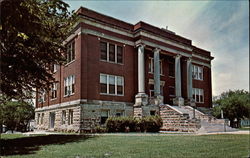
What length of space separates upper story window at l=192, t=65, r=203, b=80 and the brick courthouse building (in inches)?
113

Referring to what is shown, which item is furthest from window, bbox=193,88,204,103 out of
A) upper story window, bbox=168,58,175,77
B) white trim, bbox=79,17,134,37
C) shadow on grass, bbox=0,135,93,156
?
shadow on grass, bbox=0,135,93,156

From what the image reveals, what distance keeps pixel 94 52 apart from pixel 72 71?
2.80m

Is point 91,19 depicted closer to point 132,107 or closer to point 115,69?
point 115,69

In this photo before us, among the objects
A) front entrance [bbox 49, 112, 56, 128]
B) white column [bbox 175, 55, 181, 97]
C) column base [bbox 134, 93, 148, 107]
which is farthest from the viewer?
white column [bbox 175, 55, 181, 97]

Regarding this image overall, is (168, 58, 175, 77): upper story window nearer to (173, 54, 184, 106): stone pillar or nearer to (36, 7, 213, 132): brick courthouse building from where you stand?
(36, 7, 213, 132): brick courthouse building

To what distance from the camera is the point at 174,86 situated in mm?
30109

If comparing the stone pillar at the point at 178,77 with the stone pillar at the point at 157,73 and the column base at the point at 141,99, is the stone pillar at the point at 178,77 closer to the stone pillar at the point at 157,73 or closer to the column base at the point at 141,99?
the stone pillar at the point at 157,73

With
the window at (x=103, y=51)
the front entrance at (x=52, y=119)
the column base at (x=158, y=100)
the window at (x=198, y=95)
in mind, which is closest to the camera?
the window at (x=103, y=51)

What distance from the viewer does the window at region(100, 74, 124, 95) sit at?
23500 mm

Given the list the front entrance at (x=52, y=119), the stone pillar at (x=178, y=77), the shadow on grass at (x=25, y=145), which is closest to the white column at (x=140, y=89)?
the stone pillar at (x=178, y=77)

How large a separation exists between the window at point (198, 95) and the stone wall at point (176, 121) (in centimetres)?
922

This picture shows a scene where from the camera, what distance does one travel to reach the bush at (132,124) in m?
20.2

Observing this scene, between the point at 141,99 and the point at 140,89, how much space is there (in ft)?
3.38

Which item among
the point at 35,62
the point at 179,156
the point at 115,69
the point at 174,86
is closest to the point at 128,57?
the point at 115,69
